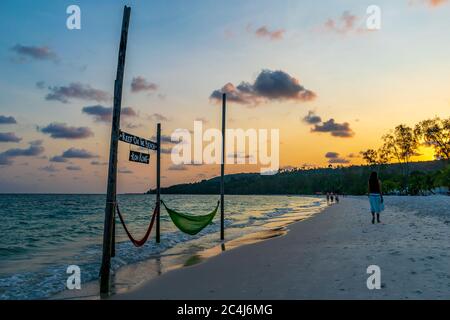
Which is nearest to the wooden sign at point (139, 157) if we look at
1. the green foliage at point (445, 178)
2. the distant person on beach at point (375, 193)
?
the distant person on beach at point (375, 193)

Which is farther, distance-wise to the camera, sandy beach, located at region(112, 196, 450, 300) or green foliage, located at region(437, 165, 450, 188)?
green foliage, located at region(437, 165, 450, 188)

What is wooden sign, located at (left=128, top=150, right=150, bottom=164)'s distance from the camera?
902 centimetres

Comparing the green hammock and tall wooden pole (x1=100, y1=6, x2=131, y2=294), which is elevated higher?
tall wooden pole (x1=100, y1=6, x2=131, y2=294)

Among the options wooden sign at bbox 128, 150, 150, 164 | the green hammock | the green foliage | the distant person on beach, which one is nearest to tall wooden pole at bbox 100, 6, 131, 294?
wooden sign at bbox 128, 150, 150, 164

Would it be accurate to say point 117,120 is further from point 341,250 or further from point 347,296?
point 341,250

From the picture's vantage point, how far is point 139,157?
30.2ft

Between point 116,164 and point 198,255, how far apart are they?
192 inches

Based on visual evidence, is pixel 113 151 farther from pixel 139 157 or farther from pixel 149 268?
pixel 149 268

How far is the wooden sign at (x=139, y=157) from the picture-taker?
9016mm

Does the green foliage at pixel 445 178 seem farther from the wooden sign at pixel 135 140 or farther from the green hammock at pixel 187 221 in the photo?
Answer: the wooden sign at pixel 135 140

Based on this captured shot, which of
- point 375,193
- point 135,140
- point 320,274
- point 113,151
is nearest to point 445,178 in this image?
point 375,193

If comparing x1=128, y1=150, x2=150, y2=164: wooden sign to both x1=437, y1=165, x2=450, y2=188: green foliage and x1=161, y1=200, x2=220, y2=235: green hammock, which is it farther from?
x1=437, y1=165, x2=450, y2=188: green foliage

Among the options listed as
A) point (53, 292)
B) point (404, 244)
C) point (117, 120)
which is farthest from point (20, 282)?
point (404, 244)

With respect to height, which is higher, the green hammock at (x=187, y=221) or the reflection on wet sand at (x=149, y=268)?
the green hammock at (x=187, y=221)
